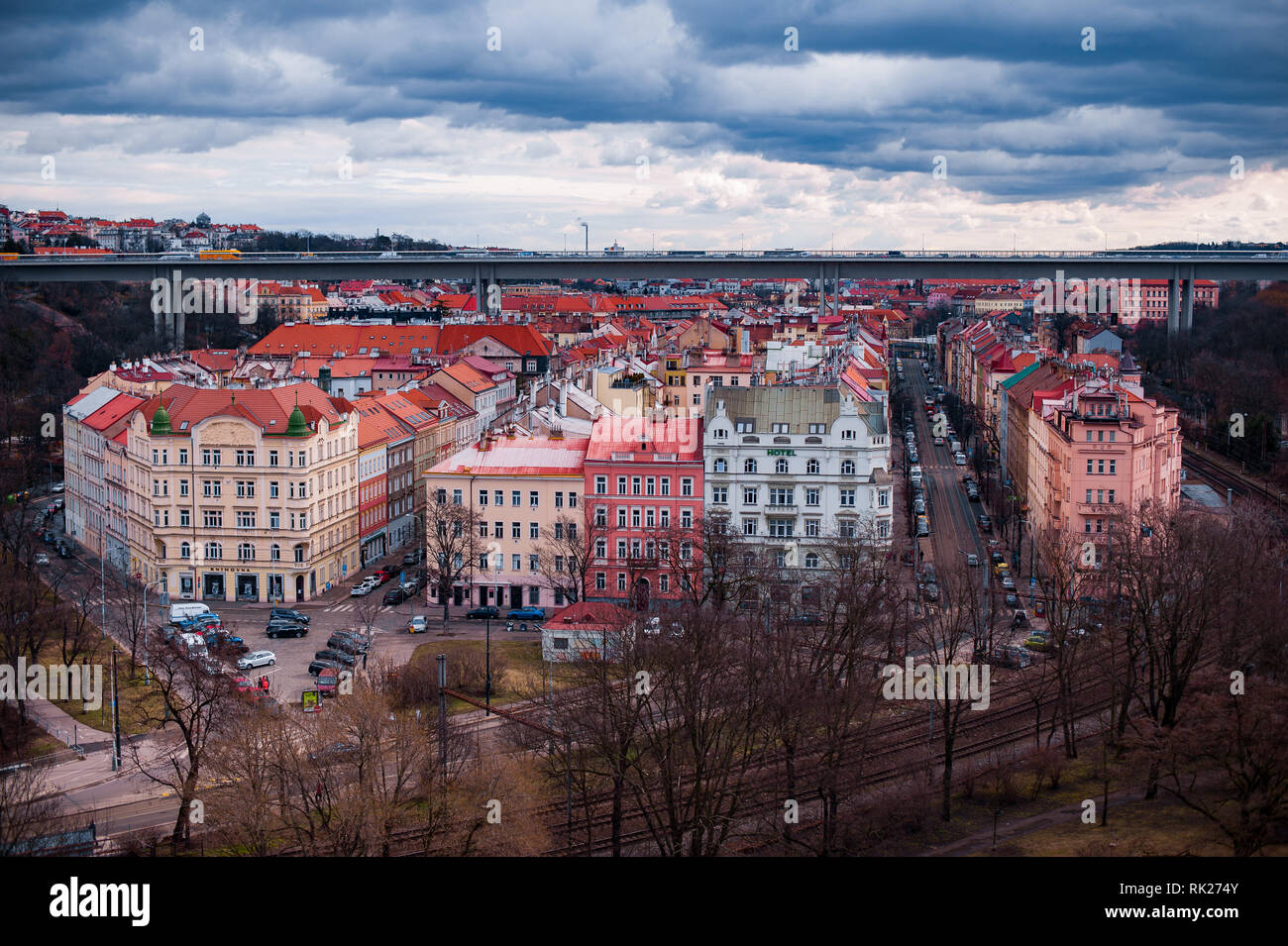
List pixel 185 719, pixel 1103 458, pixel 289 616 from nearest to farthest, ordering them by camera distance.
Answer: pixel 185 719
pixel 289 616
pixel 1103 458

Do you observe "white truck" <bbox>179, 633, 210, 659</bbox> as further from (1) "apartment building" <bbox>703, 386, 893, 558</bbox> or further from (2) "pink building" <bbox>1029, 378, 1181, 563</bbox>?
(2) "pink building" <bbox>1029, 378, 1181, 563</bbox>

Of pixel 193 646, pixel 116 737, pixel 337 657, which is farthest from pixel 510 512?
pixel 116 737

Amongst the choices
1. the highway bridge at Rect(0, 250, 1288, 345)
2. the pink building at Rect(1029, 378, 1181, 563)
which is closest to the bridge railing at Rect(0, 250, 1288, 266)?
the highway bridge at Rect(0, 250, 1288, 345)

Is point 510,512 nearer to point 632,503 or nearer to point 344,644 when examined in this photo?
point 632,503

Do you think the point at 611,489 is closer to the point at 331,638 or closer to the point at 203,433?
the point at 331,638

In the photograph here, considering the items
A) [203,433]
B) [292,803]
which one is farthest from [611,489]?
[292,803]

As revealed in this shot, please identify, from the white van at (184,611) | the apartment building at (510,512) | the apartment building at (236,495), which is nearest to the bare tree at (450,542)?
the apartment building at (510,512)
